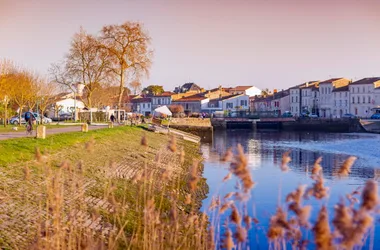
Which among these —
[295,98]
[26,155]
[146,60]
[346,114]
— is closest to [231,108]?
[295,98]

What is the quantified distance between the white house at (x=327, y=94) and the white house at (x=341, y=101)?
35.4 inches

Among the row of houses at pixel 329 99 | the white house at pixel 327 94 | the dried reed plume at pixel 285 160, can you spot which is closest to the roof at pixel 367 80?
the row of houses at pixel 329 99

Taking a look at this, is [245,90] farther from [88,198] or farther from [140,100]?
[88,198]

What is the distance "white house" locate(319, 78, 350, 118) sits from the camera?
11775cm

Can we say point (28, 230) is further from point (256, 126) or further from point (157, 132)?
point (256, 126)

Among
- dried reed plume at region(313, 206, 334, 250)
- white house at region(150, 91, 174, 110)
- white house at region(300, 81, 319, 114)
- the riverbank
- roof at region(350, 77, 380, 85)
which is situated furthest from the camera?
white house at region(150, 91, 174, 110)

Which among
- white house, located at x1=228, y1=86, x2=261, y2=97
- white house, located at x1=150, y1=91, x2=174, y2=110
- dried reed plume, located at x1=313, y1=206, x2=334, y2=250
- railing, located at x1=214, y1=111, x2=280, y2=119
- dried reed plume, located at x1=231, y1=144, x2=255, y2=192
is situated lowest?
railing, located at x1=214, y1=111, x2=280, y2=119

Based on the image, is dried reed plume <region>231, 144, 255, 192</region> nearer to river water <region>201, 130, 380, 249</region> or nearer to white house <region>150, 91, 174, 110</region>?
river water <region>201, 130, 380, 249</region>

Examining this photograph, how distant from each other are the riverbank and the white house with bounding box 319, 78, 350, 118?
313 ft

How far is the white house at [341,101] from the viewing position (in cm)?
11444

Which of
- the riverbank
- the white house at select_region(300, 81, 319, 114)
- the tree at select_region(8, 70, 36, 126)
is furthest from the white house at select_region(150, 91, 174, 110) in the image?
the riverbank

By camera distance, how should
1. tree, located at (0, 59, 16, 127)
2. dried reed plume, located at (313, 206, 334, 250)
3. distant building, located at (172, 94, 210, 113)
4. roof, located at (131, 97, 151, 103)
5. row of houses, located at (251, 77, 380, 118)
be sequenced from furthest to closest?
roof, located at (131, 97, 151, 103) < distant building, located at (172, 94, 210, 113) < row of houses, located at (251, 77, 380, 118) < tree, located at (0, 59, 16, 127) < dried reed plume, located at (313, 206, 334, 250)

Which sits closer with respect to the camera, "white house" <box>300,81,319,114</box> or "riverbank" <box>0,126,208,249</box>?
→ "riverbank" <box>0,126,208,249</box>

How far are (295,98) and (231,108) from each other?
16790 millimetres
